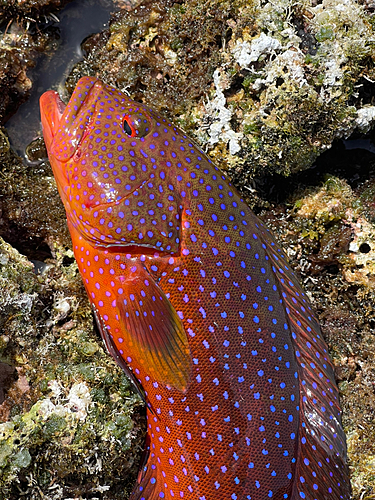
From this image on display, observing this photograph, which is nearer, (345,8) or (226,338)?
(226,338)

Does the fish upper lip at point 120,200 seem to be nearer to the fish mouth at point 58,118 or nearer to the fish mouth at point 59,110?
the fish mouth at point 58,118

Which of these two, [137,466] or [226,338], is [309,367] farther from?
[137,466]

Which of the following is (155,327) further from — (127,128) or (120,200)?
(127,128)

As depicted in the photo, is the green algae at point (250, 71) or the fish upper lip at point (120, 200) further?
the green algae at point (250, 71)

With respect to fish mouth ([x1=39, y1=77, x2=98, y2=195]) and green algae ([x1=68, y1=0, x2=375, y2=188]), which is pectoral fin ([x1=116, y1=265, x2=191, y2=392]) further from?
green algae ([x1=68, y1=0, x2=375, y2=188])

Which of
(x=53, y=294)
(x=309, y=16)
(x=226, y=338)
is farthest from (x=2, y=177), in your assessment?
(x=309, y=16)

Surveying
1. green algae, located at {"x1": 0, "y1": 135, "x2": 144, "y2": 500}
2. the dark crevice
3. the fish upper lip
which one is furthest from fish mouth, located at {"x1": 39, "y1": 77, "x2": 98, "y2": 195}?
the dark crevice

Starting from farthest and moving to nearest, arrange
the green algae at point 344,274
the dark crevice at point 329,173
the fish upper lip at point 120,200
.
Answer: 1. the dark crevice at point 329,173
2. the green algae at point 344,274
3. the fish upper lip at point 120,200

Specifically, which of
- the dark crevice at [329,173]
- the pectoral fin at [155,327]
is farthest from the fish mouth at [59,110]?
the dark crevice at [329,173]

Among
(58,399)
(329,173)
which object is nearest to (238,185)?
(329,173)
